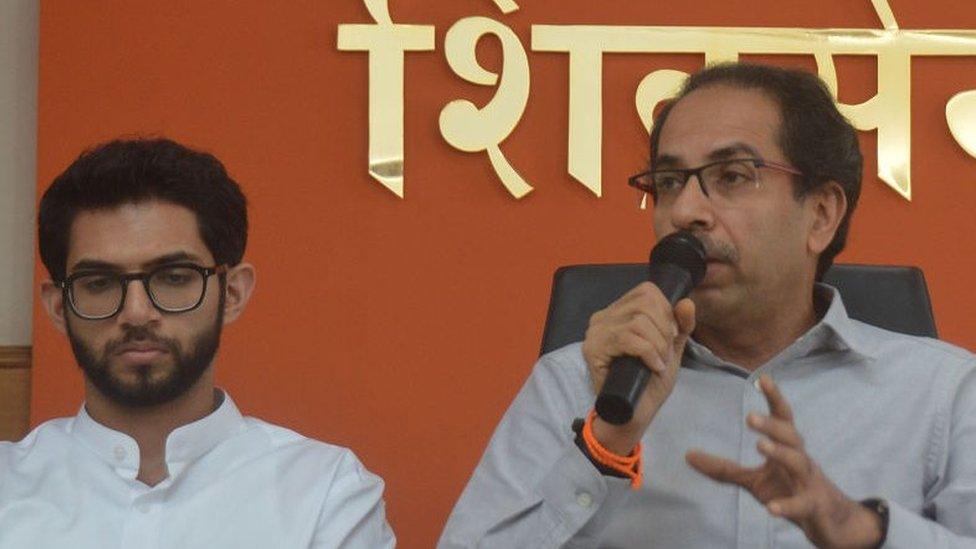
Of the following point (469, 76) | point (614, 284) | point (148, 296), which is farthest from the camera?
point (469, 76)

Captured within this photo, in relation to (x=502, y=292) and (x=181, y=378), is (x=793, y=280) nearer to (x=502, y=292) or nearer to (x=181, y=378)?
(x=181, y=378)

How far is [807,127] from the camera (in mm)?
1862

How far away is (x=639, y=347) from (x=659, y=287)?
13 centimetres

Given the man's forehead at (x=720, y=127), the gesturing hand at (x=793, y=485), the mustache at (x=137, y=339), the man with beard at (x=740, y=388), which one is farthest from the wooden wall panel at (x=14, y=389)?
the gesturing hand at (x=793, y=485)

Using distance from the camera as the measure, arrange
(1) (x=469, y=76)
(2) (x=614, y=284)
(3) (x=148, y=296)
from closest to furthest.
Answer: (3) (x=148, y=296) < (2) (x=614, y=284) < (1) (x=469, y=76)

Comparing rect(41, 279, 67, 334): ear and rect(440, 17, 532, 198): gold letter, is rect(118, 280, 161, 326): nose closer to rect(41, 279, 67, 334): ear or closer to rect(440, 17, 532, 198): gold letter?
rect(41, 279, 67, 334): ear

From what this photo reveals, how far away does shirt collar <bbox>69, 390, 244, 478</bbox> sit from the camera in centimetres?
177

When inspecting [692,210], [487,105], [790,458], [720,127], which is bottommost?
[790,458]

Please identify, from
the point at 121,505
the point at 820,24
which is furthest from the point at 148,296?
the point at 820,24

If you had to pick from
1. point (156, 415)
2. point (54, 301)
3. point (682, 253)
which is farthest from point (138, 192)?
point (682, 253)

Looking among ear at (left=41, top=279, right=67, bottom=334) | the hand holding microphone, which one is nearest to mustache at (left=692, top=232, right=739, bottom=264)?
the hand holding microphone

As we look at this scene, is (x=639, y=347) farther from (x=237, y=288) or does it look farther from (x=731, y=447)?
(x=237, y=288)

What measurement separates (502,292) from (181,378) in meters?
1.23

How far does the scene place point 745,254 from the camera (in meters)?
1.75
